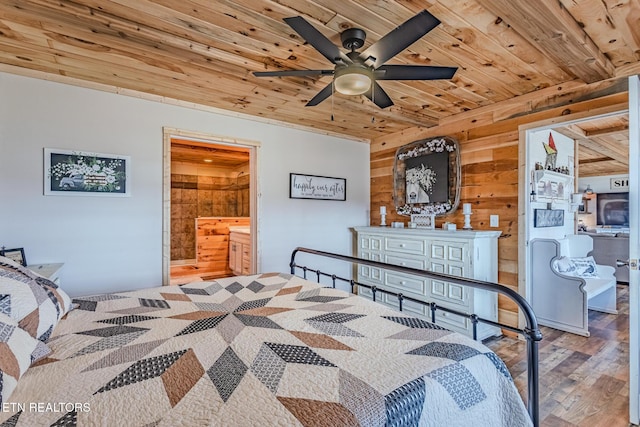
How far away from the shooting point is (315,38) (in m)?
1.60

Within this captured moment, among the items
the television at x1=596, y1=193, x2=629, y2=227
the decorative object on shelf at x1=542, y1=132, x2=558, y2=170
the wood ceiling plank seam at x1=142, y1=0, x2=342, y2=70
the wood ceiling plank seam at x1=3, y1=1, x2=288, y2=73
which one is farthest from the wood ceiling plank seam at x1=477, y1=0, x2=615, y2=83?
the television at x1=596, y1=193, x2=629, y2=227

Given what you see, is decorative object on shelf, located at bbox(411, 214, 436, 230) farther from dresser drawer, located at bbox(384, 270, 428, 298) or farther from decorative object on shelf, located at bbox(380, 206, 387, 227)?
dresser drawer, located at bbox(384, 270, 428, 298)

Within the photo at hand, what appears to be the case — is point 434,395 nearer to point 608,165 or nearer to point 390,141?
point 390,141

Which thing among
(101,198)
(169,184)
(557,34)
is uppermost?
(557,34)

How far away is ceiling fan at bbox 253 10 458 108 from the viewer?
1.50 metres

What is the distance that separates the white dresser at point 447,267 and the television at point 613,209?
8.12m

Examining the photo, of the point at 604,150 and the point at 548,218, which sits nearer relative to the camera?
the point at 548,218

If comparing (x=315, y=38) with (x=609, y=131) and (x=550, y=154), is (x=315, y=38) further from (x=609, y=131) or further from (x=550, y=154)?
(x=609, y=131)

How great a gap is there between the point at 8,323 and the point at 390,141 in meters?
4.15

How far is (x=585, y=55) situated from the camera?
7.07ft

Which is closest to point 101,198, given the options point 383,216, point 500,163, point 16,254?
point 16,254

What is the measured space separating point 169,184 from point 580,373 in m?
3.90

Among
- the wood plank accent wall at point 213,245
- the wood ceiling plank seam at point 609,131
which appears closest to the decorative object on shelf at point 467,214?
the wood ceiling plank seam at point 609,131

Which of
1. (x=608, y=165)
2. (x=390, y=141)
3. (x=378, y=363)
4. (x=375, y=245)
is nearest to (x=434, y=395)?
(x=378, y=363)
